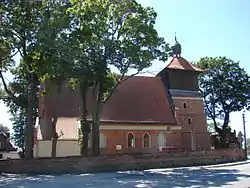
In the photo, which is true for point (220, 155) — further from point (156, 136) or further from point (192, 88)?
point (192, 88)

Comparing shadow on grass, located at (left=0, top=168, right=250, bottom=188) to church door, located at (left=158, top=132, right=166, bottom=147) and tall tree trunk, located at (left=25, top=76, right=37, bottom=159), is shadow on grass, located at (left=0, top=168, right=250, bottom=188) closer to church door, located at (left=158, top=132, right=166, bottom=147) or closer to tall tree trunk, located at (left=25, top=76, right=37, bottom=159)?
tall tree trunk, located at (left=25, top=76, right=37, bottom=159)

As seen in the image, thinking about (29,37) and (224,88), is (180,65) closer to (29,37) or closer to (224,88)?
(224,88)

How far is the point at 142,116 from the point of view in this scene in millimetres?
45312

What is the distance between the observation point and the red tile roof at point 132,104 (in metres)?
43.8

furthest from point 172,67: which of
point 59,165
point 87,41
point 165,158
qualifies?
point 59,165

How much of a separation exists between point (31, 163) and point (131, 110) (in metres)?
19.6

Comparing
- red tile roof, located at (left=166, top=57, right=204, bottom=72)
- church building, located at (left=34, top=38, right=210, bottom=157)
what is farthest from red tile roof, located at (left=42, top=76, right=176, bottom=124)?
red tile roof, located at (left=166, top=57, right=204, bottom=72)

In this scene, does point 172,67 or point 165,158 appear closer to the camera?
point 165,158

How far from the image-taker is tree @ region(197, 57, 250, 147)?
57.1m

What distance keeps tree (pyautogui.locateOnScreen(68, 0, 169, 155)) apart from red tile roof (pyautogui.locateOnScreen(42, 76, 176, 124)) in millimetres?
10444

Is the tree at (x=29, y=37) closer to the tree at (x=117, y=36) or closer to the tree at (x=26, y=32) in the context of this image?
the tree at (x=26, y=32)

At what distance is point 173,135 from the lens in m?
45.6

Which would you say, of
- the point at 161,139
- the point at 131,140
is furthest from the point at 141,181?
the point at 161,139

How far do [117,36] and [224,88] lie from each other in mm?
31358
